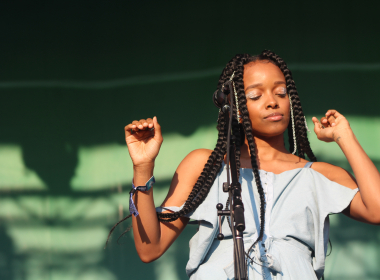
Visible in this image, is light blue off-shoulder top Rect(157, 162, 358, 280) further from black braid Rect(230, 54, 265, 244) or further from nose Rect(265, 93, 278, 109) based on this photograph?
nose Rect(265, 93, 278, 109)

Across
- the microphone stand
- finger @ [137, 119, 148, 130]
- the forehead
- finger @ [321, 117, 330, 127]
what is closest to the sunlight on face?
the forehead

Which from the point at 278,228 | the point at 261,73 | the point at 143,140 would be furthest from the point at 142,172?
the point at 261,73

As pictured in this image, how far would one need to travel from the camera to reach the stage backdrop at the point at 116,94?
12.8 ft

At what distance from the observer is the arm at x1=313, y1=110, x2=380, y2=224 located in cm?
190

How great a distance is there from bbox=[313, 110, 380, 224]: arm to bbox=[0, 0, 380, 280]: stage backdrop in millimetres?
1770

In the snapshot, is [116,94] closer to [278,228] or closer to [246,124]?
[246,124]

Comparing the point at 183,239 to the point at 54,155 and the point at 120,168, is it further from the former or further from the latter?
the point at 54,155

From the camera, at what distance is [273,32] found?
400 centimetres

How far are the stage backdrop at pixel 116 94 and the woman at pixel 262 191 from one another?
1.68 metres

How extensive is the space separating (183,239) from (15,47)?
2.28 meters

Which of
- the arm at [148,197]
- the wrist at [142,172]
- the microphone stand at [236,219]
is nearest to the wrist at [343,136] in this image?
the microphone stand at [236,219]

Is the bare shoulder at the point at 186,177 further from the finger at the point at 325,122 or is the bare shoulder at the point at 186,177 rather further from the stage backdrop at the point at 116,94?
the stage backdrop at the point at 116,94

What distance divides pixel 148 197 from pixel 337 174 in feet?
2.92

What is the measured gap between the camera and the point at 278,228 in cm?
196
